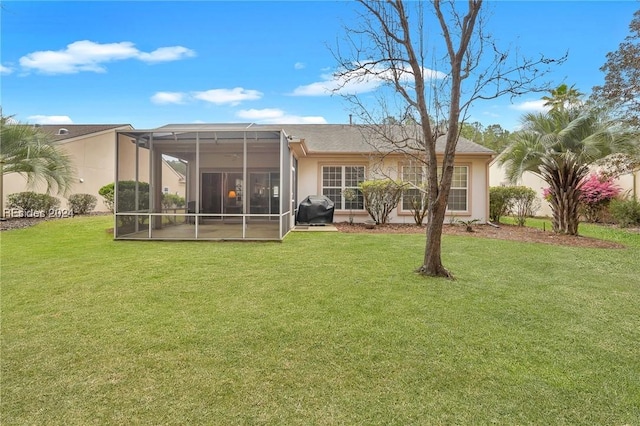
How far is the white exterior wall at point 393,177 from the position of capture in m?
13.2

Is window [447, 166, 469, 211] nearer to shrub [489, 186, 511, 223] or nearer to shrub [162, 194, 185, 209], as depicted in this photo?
shrub [489, 186, 511, 223]

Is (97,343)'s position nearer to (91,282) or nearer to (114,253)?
(91,282)

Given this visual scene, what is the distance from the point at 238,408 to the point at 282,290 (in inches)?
96.9

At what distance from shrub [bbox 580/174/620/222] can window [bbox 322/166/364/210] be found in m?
9.72

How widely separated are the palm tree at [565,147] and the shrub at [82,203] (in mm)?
17904

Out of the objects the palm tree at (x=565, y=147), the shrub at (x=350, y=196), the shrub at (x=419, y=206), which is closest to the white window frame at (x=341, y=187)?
the shrub at (x=350, y=196)

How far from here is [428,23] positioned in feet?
19.6

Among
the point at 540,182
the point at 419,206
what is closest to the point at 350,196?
the point at 419,206

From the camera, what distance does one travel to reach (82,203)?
1594cm

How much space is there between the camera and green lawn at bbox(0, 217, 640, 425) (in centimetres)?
208

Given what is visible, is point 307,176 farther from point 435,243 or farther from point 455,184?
point 435,243

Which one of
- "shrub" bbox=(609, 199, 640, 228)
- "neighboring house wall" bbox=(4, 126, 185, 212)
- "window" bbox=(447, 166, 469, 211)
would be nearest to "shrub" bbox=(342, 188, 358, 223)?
"window" bbox=(447, 166, 469, 211)

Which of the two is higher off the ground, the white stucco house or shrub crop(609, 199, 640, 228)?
the white stucco house

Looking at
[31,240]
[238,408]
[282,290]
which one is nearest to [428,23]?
[282,290]
